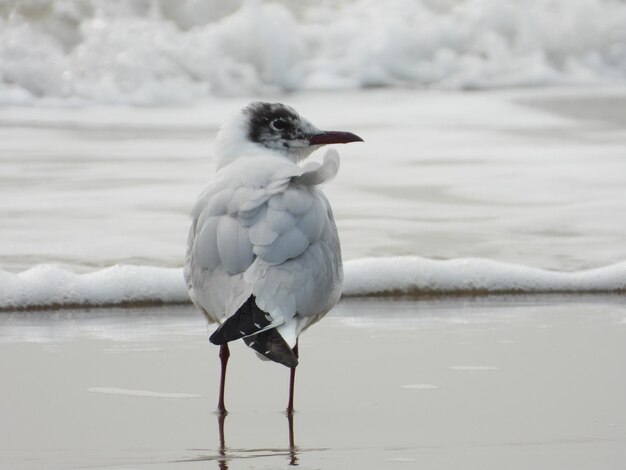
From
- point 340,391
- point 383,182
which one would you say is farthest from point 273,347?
point 383,182

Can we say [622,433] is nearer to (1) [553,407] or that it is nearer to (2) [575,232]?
(1) [553,407]

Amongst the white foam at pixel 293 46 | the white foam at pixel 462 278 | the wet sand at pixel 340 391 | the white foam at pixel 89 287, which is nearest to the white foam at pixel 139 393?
the wet sand at pixel 340 391

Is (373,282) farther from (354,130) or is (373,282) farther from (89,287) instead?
(354,130)

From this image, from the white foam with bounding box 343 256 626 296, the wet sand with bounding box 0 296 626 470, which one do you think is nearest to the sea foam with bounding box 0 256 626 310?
the white foam with bounding box 343 256 626 296

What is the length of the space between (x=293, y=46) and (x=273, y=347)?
34.4ft

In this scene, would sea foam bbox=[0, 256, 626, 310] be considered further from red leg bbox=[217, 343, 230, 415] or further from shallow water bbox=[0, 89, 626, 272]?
red leg bbox=[217, 343, 230, 415]

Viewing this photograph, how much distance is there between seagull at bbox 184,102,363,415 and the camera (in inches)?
143

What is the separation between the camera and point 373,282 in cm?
574

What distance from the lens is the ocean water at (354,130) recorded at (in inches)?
232

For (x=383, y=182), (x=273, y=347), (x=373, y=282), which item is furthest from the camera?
(x=383, y=182)

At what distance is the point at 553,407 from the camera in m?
3.92

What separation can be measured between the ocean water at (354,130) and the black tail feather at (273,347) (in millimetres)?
2003

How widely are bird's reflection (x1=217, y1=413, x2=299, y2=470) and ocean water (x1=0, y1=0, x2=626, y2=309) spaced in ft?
5.71

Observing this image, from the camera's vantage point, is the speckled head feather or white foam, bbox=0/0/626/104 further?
white foam, bbox=0/0/626/104
